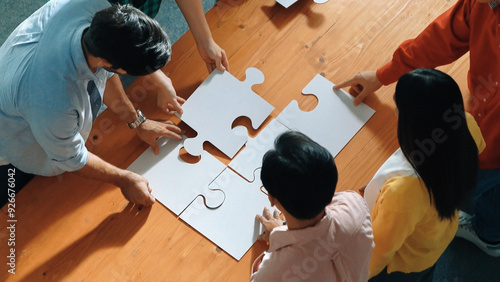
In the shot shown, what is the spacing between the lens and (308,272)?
1.21 meters

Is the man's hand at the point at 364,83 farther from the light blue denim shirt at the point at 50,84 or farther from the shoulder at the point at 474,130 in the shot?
the light blue denim shirt at the point at 50,84

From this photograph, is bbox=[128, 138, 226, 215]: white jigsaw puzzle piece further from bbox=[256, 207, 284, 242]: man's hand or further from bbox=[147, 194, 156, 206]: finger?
bbox=[256, 207, 284, 242]: man's hand

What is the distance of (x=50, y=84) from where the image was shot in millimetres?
1303

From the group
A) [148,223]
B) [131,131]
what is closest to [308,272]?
[148,223]

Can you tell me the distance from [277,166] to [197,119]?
0.52 meters

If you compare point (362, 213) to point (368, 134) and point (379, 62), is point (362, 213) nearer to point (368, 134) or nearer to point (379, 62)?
point (368, 134)

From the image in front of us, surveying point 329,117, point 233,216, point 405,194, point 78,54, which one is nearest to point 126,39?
point 78,54

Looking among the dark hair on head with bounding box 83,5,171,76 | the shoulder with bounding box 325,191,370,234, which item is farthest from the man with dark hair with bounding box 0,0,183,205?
the shoulder with bounding box 325,191,370,234

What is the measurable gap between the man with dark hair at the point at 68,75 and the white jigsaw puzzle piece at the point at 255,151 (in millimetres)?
256

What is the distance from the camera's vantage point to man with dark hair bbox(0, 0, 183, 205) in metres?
1.20

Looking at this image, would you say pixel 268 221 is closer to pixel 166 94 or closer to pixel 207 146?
pixel 207 146

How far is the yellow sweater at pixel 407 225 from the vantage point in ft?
4.41

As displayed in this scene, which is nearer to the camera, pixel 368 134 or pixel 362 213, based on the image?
pixel 362 213

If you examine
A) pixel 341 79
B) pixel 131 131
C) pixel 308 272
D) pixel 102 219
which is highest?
pixel 341 79
